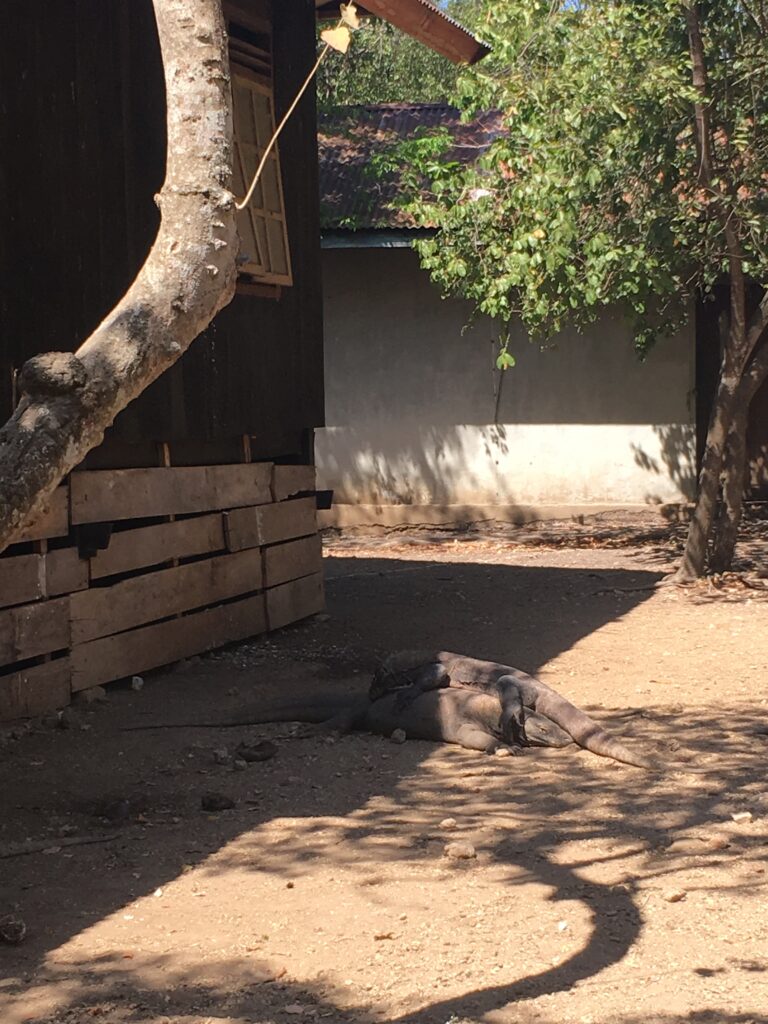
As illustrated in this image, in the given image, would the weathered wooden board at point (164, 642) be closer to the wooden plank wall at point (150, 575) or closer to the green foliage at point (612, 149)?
the wooden plank wall at point (150, 575)

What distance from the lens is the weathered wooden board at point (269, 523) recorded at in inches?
361

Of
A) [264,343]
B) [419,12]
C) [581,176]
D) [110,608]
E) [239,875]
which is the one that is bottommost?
[239,875]

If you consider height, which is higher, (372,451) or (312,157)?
(312,157)

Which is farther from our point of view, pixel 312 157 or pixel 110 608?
pixel 312 157

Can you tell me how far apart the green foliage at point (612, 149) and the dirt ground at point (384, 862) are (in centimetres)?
341

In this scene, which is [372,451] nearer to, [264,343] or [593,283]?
[593,283]

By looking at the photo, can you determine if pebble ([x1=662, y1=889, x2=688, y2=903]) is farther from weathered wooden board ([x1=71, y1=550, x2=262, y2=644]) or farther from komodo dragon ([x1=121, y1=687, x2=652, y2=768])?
weathered wooden board ([x1=71, y1=550, x2=262, y2=644])

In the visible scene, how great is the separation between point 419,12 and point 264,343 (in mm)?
2488

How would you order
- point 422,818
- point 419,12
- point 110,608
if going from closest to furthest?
point 422,818, point 110,608, point 419,12

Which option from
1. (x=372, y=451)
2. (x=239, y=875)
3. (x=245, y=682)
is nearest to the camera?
(x=239, y=875)

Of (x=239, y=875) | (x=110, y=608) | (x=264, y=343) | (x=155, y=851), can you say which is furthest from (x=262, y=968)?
(x=264, y=343)

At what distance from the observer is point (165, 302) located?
3.19 m

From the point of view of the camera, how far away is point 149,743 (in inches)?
272

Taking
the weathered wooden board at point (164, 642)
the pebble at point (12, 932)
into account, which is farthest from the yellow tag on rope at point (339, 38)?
the weathered wooden board at point (164, 642)
